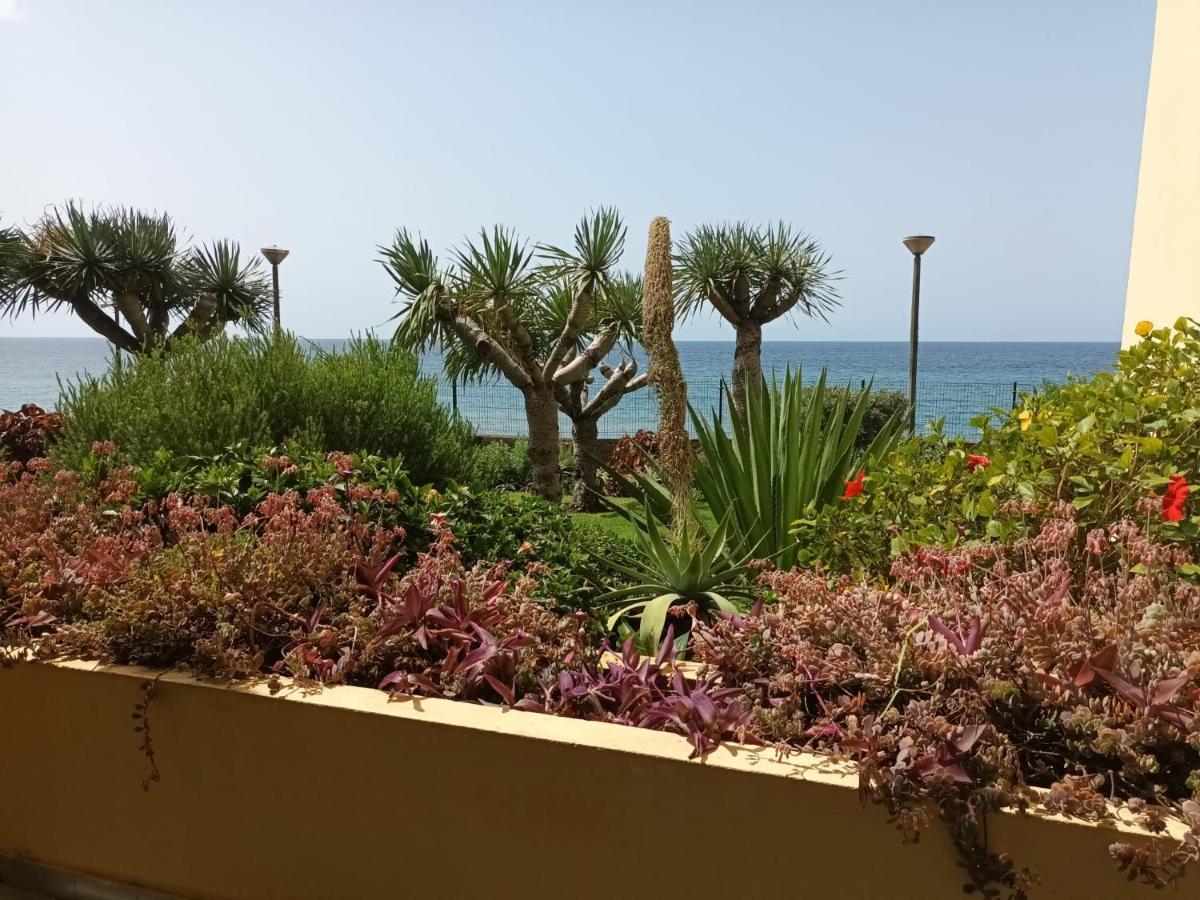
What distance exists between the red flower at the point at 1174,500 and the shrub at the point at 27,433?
7.84 metres

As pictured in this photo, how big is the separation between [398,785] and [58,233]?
25.6 meters

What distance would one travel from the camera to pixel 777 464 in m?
4.91

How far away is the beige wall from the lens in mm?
5348

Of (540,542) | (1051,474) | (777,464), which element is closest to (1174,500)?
(1051,474)

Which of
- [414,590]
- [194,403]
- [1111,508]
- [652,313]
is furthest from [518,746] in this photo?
[194,403]

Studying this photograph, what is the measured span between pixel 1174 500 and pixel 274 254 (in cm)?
1950

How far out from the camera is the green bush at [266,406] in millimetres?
4980

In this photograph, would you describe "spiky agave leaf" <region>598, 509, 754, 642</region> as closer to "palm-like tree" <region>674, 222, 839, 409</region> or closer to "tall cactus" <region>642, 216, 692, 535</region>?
"tall cactus" <region>642, 216, 692, 535</region>

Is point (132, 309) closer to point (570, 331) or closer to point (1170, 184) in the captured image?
point (570, 331)

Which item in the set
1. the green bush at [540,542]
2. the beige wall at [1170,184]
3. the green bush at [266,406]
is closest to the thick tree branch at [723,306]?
the beige wall at [1170,184]

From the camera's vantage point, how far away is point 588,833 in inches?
77.0

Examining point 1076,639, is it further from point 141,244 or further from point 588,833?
point 141,244

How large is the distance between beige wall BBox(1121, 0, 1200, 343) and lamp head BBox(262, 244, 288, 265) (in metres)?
17.0

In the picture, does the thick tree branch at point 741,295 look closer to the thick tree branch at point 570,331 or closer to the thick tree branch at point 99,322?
the thick tree branch at point 570,331
